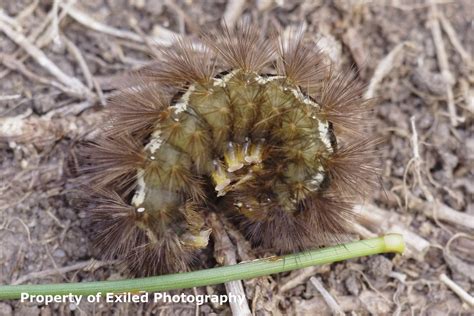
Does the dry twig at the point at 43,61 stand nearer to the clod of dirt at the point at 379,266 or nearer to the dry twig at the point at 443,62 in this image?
the clod of dirt at the point at 379,266

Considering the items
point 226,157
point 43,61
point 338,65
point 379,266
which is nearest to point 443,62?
point 338,65

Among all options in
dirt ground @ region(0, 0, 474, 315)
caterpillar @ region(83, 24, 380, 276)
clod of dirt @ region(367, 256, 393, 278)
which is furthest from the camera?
clod of dirt @ region(367, 256, 393, 278)

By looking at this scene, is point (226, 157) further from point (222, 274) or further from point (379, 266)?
point (379, 266)

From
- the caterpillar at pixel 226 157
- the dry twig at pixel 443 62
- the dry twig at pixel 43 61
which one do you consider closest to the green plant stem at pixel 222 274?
the caterpillar at pixel 226 157

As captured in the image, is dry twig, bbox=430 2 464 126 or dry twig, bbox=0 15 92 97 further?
dry twig, bbox=430 2 464 126

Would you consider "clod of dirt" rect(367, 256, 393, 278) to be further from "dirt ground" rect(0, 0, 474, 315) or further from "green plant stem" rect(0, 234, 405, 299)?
"green plant stem" rect(0, 234, 405, 299)

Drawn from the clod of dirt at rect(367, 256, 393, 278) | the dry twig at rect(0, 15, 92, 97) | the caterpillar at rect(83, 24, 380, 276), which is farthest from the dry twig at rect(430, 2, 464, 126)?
the dry twig at rect(0, 15, 92, 97)
